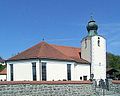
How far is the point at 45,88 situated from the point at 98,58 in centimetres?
2840

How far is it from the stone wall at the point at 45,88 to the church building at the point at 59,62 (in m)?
16.2

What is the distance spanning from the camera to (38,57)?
40625 mm

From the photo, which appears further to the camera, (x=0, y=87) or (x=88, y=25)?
(x=88, y=25)

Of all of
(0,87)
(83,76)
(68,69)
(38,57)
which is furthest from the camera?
(83,76)

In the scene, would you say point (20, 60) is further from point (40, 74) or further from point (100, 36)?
point (100, 36)

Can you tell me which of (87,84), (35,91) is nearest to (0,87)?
(35,91)

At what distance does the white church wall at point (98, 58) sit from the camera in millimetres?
49688

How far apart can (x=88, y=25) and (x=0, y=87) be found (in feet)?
107

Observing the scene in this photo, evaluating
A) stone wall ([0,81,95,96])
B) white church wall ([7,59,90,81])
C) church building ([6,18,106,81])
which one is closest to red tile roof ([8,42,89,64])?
church building ([6,18,106,81])

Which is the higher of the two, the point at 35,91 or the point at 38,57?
the point at 38,57

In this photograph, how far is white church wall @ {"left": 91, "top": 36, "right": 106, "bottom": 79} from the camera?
163 feet

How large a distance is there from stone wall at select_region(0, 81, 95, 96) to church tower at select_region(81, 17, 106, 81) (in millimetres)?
24330

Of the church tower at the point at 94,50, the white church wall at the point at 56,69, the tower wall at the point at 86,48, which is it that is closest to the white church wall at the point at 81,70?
the church tower at the point at 94,50

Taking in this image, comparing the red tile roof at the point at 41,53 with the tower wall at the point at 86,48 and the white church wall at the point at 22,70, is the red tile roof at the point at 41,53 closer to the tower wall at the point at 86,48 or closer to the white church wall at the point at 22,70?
the white church wall at the point at 22,70
